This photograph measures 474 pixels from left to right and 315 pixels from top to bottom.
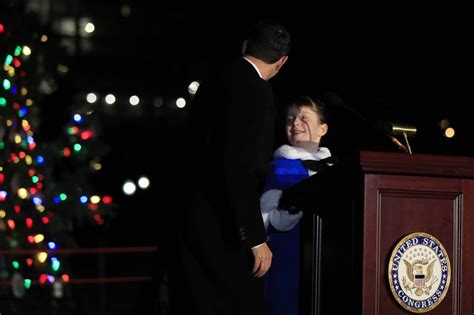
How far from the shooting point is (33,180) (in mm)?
7926

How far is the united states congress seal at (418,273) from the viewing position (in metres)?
2.44

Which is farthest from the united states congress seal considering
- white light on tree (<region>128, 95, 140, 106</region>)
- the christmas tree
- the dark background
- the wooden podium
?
white light on tree (<region>128, 95, 140, 106</region>)

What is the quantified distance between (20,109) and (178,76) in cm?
505

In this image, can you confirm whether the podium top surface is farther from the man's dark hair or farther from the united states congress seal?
the man's dark hair

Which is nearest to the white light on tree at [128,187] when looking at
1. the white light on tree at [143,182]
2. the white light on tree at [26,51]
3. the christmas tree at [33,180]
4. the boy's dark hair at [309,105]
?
the white light on tree at [143,182]

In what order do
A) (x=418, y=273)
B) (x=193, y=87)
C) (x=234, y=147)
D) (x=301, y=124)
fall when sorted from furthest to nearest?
(x=193, y=87), (x=301, y=124), (x=234, y=147), (x=418, y=273)

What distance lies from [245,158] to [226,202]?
158 millimetres

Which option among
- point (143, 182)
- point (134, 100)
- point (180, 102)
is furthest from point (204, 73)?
point (143, 182)

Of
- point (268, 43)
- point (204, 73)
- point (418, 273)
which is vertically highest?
point (204, 73)

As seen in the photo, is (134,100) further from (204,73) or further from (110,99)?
(204,73)

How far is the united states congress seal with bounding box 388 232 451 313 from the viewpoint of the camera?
8.00 ft

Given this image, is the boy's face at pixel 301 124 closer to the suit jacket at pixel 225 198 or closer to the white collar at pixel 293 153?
the white collar at pixel 293 153

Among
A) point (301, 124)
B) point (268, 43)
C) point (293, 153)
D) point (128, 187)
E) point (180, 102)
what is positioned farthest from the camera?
point (180, 102)

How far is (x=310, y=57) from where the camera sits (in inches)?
307
